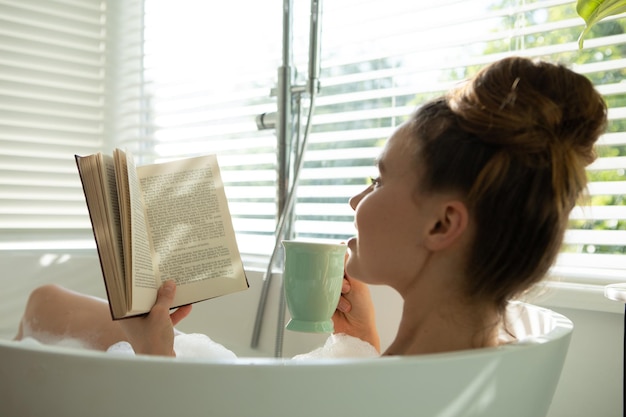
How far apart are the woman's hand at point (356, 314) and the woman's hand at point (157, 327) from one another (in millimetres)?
349

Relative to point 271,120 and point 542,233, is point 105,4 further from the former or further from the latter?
point 542,233

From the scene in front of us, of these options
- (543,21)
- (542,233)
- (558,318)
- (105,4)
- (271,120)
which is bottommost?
(558,318)

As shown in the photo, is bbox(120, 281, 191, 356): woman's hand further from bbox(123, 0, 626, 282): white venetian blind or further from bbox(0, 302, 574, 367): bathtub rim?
bbox(123, 0, 626, 282): white venetian blind

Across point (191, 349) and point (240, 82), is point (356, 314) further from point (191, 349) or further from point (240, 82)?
point (240, 82)

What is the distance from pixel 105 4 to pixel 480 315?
8.26 ft

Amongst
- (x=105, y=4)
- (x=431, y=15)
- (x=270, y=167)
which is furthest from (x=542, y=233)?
(x=105, y=4)

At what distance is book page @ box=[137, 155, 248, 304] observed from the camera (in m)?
1.00

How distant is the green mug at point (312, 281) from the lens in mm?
1034

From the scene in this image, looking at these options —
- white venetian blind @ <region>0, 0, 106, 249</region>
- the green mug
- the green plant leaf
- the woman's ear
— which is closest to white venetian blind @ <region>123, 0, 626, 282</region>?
white venetian blind @ <region>0, 0, 106, 249</region>

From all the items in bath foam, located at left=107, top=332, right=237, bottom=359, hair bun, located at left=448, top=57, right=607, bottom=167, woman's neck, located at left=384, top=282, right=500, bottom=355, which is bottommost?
bath foam, located at left=107, top=332, right=237, bottom=359

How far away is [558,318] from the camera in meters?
0.86

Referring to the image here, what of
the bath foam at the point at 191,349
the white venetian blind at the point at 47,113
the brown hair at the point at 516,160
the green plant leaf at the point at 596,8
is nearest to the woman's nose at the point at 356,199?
the brown hair at the point at 516,160

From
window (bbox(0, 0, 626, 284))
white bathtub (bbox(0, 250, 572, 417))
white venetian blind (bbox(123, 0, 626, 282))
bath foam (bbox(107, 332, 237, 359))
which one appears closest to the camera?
white bathtub (bbox(0, 250, 572, 417))

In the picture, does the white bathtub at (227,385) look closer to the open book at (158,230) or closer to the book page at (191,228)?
the open book at (158,230)
